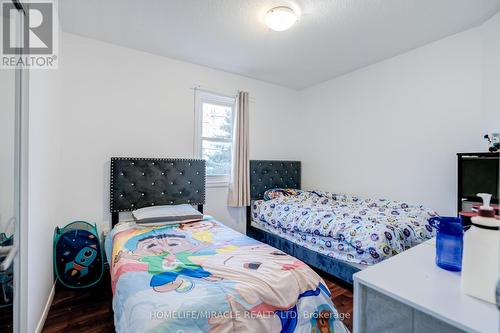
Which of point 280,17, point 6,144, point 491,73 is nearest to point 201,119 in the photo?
point 280,17

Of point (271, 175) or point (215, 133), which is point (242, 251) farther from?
point (271, 175)

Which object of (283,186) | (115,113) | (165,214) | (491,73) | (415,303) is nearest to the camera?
(415,303)

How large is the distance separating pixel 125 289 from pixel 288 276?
2.88 ft

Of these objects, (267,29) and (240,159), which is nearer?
(267,29)

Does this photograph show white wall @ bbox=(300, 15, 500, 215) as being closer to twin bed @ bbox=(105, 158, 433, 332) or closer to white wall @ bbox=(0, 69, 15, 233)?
twin bed @ bbox=(105, 158, 433, 332)

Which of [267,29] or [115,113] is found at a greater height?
[267,29]

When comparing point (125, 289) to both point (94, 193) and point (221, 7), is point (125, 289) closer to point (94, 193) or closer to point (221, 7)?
point (94, 193)

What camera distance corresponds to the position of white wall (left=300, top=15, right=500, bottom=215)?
229cm

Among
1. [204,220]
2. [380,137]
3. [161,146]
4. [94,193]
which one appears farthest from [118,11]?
[380,137]

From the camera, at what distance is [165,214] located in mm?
2377

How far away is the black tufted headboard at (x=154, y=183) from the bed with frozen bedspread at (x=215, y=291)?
0.85 m

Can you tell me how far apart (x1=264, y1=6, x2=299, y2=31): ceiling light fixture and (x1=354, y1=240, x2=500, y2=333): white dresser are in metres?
1.96

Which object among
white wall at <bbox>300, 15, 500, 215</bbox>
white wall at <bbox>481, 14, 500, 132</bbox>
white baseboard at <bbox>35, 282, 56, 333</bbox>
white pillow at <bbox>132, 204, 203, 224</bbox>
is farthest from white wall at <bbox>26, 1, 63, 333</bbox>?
white wall at <bbox>481, 14, 500, 132</bbox>

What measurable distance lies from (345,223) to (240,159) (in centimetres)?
164
